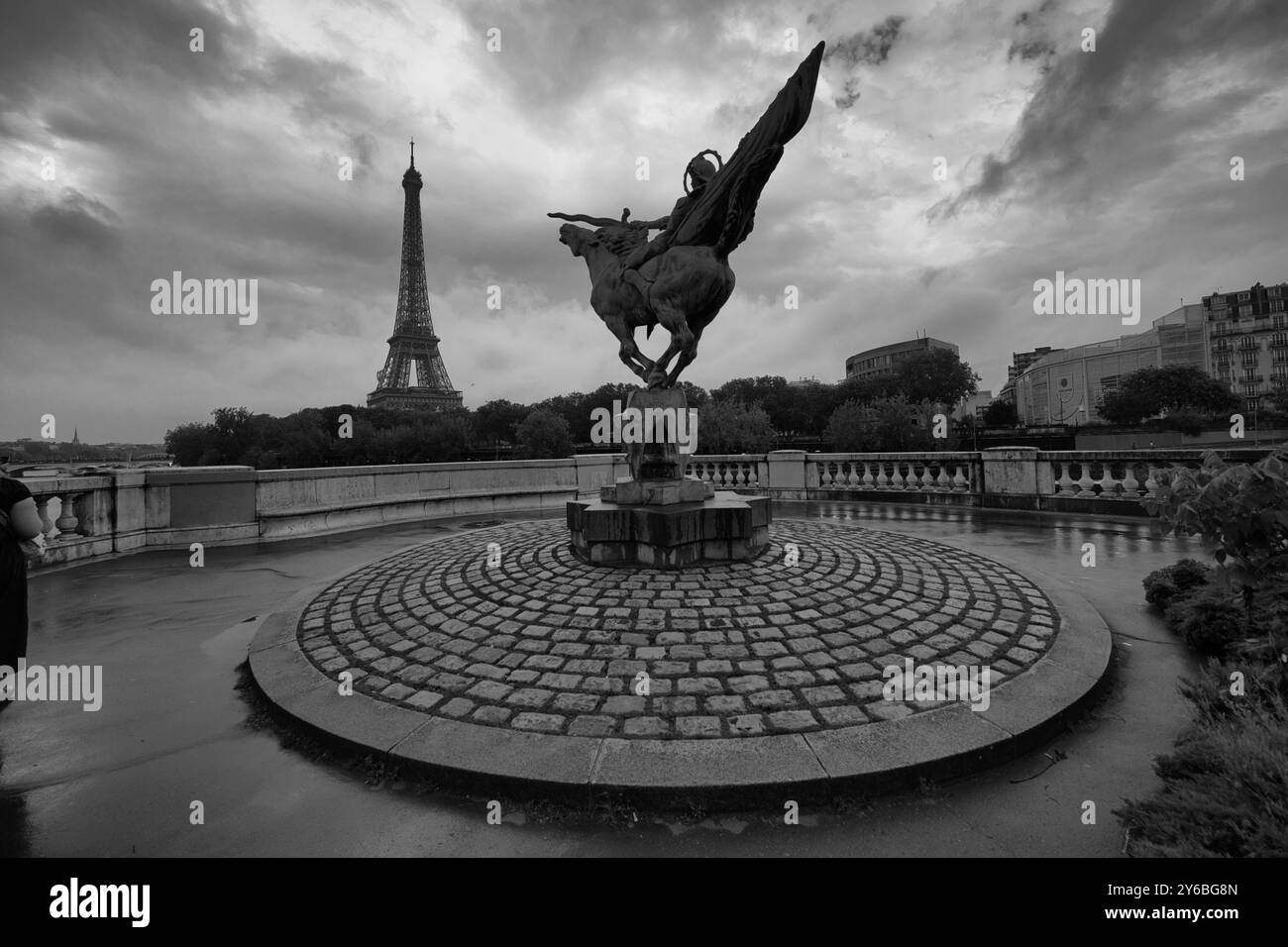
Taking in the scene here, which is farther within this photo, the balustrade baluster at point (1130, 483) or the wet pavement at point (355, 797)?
the balustrade baluster at point (1130, 483)

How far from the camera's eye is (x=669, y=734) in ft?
10.8

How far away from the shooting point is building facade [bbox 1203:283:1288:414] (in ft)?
317

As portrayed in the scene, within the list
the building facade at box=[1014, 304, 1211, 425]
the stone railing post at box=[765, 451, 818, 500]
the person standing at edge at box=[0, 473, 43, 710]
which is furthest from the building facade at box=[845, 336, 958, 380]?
the person standing at edge at box=[0, 473, 43, 710]

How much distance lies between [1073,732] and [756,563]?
3.42 m

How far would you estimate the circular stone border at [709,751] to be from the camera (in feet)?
9.29

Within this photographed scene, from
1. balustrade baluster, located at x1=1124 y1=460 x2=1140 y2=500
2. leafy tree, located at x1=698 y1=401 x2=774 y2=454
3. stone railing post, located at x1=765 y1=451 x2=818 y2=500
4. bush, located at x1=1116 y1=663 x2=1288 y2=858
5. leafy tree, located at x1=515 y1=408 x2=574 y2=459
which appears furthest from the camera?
leafy tree, located at x1=515 y1=408 x2=574 y2=459

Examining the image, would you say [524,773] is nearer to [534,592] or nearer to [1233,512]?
[534,592]

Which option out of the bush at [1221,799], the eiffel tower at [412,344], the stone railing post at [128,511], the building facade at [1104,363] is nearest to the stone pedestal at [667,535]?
the bush at [1221,799]

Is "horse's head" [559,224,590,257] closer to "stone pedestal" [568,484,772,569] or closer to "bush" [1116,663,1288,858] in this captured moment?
"stone pedestal" [568,484,772,569]

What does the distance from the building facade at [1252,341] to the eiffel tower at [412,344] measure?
455ft

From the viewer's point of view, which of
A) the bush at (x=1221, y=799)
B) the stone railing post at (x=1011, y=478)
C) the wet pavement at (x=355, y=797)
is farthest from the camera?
the stone railing post at (x=1011, y=478)

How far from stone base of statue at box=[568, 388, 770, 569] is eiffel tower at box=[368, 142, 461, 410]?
264 feet

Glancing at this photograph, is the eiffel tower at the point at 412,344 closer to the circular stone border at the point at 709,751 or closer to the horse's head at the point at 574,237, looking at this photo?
the horse's head at the point at 574,237
